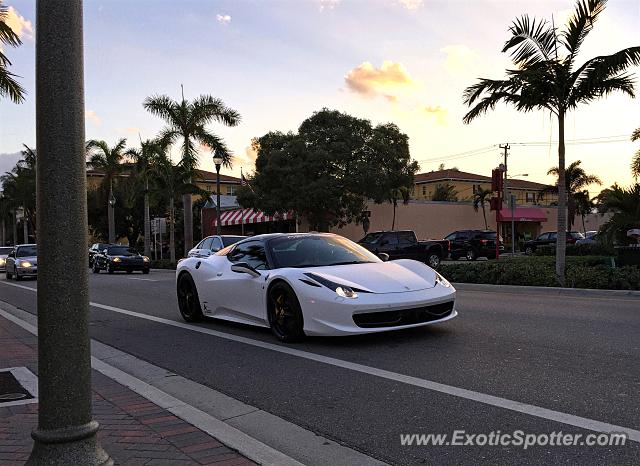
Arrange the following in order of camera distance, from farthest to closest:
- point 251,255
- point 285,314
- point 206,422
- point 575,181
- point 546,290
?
1. point 575,181
2. point 546,290
3. point 251,255
4. point 285,314
5. point 206,422

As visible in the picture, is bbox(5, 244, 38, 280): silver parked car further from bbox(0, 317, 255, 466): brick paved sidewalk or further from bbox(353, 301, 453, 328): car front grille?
bbox(0, 317, 255, 466): brick paved sidewalk

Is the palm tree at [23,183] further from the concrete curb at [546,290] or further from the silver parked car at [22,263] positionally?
the concrete curb at [546,290]

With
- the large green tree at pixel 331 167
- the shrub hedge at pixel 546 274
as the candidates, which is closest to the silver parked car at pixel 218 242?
the shrub hedge at pixel 546 274

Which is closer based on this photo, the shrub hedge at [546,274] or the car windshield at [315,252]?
the car windshield at [315,252]

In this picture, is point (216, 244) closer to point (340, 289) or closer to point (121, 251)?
point (340, 289)

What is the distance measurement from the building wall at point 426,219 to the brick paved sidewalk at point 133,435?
35.7 metres

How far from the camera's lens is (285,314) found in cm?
759

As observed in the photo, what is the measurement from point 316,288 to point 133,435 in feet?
10.2

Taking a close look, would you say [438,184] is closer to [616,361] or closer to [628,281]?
[628,281]

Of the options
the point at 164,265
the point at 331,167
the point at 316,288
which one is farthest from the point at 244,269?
the point at 164,265

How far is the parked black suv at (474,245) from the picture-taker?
31031mm

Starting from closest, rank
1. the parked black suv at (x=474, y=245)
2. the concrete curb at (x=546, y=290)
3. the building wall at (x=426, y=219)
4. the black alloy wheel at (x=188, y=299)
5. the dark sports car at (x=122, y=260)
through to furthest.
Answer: the black alloy wheel at (x=188, y=299)
the concrete curb at (x=546, y=290)
the dark sports car at (x=122, y=260)
the parked black suv at (x=474, y=245)
the building wall at (x=426, y=219)

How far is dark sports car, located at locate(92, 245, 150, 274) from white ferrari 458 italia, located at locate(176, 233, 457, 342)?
21.3 metres


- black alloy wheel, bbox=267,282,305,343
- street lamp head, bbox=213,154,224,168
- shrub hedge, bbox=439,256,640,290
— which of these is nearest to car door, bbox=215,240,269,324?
black alloy wheel, bbox=267,282,305,343
